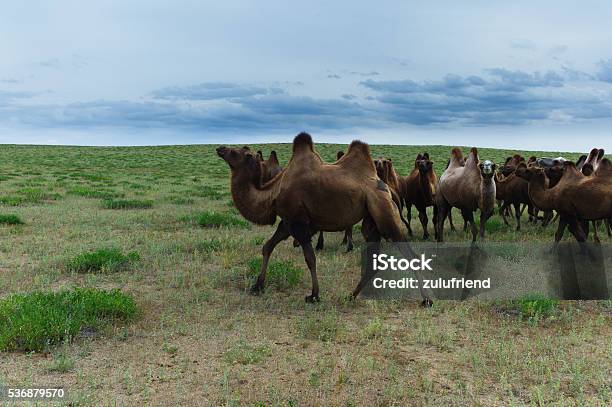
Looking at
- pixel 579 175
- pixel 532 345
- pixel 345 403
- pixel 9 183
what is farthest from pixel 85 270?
pixel 9 183

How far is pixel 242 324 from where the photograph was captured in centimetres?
602

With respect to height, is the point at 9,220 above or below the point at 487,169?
below

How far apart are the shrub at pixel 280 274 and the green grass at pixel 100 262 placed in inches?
94.1

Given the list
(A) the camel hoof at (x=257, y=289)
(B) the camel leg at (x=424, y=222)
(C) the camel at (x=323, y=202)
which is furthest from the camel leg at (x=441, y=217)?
(A) the camel hoof at (x=257, y=289)

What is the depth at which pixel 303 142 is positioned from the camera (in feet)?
23.7

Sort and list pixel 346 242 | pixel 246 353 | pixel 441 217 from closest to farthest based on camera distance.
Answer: pixel 246 353 < pixel 346 242 < pixel 441 217

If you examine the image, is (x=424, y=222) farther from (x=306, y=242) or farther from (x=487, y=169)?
(x=306, y=242)

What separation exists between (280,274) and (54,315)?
11.0ft

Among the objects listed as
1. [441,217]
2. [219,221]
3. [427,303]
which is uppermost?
[441,217]

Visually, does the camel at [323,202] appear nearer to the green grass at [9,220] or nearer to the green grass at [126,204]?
the green grass at [9,220]

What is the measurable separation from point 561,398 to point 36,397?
460 centimetres

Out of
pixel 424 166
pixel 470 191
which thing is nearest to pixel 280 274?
pixel 470 191

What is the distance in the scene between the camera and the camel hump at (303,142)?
7.20m

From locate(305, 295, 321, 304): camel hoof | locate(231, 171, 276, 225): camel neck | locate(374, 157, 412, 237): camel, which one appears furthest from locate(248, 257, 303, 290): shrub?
locate(374, 157, 412, 237): camel
